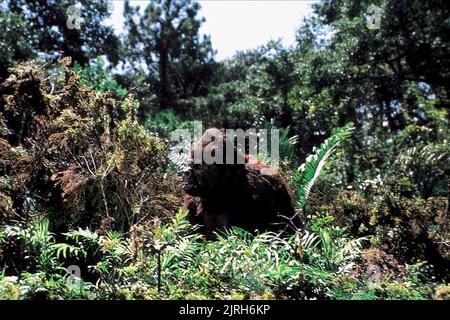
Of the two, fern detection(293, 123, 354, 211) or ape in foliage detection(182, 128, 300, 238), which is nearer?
ape in foliage detection(182, 128, 300, 238)

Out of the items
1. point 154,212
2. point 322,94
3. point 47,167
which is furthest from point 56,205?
point 322,94

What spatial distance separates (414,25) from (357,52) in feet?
5.60

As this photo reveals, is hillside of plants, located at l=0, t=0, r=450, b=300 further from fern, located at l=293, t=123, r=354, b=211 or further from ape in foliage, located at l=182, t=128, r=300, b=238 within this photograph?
ape in foliage, located at l=182, t=128, r=300, b=238

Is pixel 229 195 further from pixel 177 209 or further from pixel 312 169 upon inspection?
pixel 312 169

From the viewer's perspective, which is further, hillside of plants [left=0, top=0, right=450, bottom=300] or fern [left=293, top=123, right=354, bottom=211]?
fern [left=293, top=123, right=354, bottom=211]

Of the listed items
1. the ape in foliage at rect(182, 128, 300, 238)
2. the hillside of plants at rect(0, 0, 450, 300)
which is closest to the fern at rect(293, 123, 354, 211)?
the hillside of plants at rect(0, 0, 450, 300)

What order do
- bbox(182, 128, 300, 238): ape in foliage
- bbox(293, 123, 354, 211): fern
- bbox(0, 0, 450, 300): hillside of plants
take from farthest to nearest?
1. bbox(293, 123, 354, 211): fern
2. bbox(182, 128, 300, 238): ape in foliage
3. bbox(0, 0, 450, 300): hillside of plants

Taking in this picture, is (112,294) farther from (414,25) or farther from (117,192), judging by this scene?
(414,25)

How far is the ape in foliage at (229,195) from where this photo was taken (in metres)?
6.35

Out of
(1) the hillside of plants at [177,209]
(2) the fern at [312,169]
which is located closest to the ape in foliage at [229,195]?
(1) the hillside of plants at [177,209]

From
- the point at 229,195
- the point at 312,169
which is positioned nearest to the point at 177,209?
the point at 229,195

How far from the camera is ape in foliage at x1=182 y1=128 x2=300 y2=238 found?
20.8ft

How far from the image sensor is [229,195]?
6457 millimetres

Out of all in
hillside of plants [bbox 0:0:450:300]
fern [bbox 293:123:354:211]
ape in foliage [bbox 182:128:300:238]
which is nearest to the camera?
hillside of plants [bbox 0:0:450:300]
